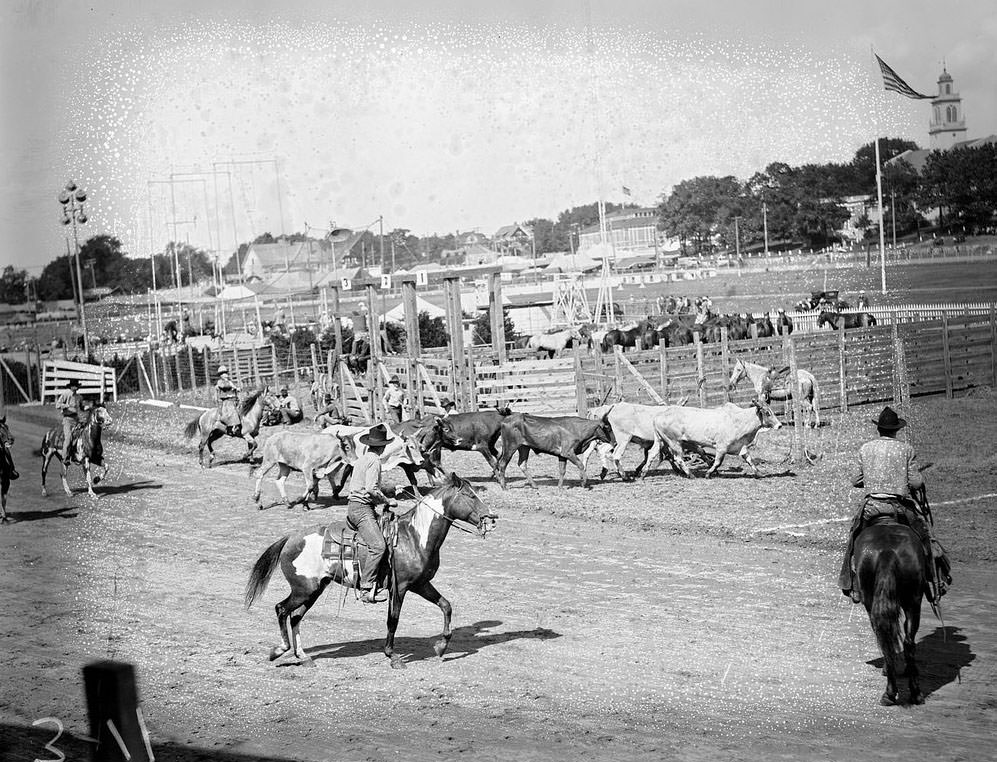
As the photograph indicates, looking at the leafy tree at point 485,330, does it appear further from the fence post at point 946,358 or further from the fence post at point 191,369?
the fence post at point 946,358

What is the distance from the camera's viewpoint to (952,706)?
840cm

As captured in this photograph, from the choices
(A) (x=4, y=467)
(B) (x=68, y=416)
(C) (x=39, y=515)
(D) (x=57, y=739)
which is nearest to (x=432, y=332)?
(B) (x=68, y=416)

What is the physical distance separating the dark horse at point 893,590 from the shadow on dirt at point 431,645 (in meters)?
3.36

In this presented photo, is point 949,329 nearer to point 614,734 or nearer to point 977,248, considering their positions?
point 977,248

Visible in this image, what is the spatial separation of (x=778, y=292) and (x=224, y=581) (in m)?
48.1

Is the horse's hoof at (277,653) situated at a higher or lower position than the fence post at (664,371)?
lower

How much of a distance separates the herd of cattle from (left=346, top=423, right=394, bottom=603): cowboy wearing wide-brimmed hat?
24.3ft

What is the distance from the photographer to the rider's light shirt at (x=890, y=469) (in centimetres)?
921

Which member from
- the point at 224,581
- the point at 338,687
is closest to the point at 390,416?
the point at 224,581

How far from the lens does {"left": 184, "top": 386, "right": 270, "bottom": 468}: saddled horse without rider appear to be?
2367 centimetres

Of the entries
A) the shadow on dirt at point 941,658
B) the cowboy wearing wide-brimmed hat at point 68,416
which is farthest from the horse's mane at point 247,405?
the shadow on dirt at point 941,658

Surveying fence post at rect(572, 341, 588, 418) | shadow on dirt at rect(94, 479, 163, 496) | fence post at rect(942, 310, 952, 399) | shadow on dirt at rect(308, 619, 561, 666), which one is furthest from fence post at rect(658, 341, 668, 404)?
shadow on dirt at rect(308, 619, 561, 666)

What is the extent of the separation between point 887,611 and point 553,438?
1120 centimetres

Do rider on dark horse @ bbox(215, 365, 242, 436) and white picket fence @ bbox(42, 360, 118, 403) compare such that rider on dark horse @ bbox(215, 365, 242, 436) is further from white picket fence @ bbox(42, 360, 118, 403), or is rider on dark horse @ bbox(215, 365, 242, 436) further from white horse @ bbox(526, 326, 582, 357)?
white horse @ bbox(526, 326, 582, 357)
